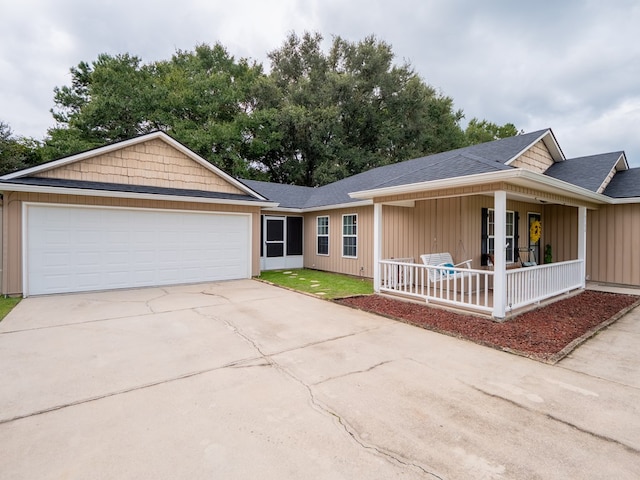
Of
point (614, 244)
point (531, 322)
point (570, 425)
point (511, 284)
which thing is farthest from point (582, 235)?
point (570, 425)

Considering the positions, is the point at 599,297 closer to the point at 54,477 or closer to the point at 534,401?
the point at 534,401

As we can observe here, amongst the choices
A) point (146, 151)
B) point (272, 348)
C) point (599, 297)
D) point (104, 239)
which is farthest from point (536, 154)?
point (104, 239)

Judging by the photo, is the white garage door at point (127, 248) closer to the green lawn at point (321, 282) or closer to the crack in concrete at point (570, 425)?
the green lawn at point (321, 282)

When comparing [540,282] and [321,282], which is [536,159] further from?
[321,282]

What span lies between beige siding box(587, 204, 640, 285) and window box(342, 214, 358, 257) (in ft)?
23.5

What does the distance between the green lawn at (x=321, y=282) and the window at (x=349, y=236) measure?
894 millimetres

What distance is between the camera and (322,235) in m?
12.5

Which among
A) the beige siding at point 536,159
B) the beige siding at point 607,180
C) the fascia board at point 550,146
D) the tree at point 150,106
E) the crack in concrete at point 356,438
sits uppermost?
the tree at point 150,106

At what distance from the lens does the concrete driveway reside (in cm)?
215

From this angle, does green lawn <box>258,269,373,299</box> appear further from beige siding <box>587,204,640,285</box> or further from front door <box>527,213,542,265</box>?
beige siding <box>587,204,640,285</box>

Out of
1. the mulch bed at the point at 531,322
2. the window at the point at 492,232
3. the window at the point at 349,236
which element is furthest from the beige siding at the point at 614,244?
the window at the point at 349,236

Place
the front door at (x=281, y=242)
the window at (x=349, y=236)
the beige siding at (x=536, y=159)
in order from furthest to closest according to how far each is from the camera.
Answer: the front door at (x=281, y=242)
the window at (x=349, y=236)
the beige siding at (x=536, y=159)

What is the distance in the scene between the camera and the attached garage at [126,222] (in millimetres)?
7504

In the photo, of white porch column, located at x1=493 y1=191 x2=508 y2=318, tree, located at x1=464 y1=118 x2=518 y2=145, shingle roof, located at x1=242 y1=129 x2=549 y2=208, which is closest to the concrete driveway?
white porch column, located at x1=493 y1=191 x2=508 y2=318
